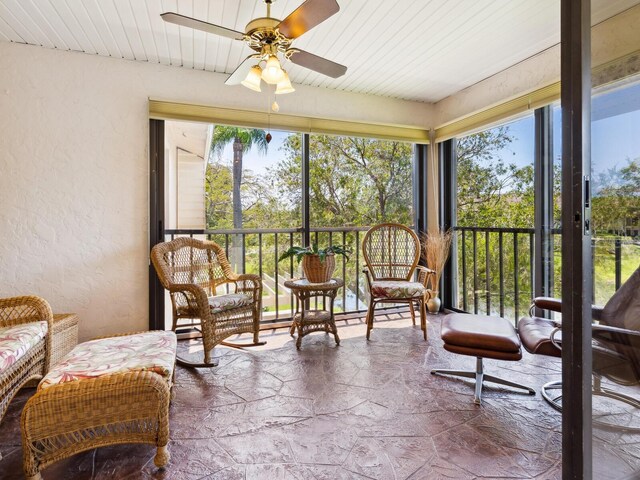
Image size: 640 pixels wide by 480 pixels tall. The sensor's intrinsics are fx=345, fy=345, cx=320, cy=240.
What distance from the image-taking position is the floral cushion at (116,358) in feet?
4.83

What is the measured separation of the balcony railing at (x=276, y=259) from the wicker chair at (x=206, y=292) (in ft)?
1.30

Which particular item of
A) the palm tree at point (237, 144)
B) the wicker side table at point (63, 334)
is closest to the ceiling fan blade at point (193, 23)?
the palm tree at point (237, 144)

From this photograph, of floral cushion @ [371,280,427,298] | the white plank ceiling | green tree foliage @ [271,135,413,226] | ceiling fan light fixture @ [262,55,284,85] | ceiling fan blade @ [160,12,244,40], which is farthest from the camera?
green tree foliage @ [271,135,413,226]

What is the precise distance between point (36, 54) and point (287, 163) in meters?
2.19

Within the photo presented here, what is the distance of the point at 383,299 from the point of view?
310 cm

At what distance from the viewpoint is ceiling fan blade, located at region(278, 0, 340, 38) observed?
1.62 meters

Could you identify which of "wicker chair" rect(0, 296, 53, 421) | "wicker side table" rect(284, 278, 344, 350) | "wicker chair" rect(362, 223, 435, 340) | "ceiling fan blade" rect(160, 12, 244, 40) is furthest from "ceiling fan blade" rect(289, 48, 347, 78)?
"wicker chair" rect(0, 296, 53, 421)

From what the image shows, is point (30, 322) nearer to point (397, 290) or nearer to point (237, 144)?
point (237, 144)

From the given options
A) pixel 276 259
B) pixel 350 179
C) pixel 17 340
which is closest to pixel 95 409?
pixel 17 340

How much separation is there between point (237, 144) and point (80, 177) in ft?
4.51

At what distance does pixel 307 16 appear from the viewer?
1703 mm

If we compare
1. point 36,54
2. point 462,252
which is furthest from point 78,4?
point 462,252

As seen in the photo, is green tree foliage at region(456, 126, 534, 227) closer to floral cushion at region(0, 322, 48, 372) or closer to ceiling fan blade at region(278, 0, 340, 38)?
ceiling fan blade at region(278, 0, 340, 38)

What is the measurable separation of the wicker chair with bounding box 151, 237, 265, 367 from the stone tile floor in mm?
277
